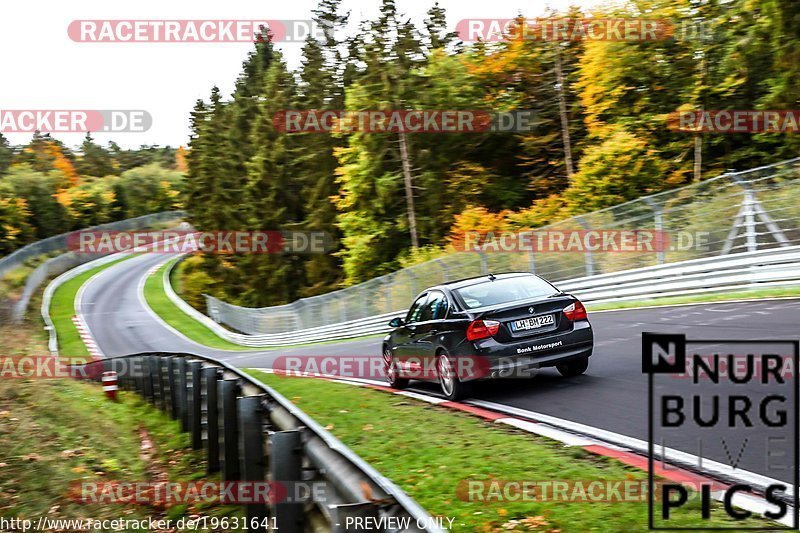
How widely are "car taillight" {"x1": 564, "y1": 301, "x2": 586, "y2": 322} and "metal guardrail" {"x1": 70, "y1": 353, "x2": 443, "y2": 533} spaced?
430cm

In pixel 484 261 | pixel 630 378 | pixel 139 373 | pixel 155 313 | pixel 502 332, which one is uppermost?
pixel 484 261

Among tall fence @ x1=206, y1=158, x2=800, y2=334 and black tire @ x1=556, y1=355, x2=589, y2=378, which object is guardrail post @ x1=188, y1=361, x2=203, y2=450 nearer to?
black tire @ x1=556, y1=355, x2=589, y2=378

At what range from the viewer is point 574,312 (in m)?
10.5

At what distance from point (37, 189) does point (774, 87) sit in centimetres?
5664

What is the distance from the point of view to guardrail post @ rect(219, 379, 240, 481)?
739 centimetres

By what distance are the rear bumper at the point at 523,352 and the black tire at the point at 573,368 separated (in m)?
0.56

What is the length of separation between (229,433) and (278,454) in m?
2.42

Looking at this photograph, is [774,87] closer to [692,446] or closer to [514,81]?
[514,81]

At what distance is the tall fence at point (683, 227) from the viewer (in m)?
17.0

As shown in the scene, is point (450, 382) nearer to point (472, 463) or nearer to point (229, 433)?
point (472, 463)

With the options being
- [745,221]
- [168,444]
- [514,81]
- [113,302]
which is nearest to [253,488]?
[168,444]

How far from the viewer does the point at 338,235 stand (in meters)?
56.0

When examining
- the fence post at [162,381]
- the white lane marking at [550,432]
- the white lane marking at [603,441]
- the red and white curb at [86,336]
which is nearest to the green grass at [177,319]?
the red and white curb at [86,336]

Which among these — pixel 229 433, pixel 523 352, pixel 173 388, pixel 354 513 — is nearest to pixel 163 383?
pixel 173 388
